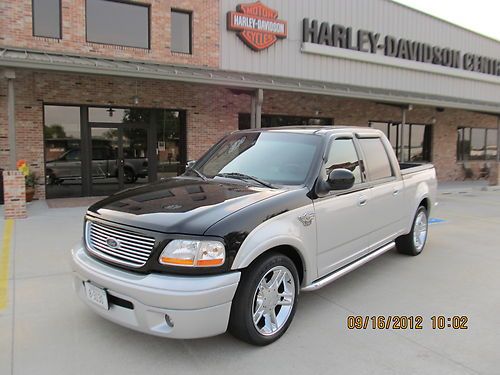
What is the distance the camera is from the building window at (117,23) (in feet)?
40.4

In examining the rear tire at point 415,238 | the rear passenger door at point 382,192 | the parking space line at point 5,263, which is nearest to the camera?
the parking space line at point 5,263

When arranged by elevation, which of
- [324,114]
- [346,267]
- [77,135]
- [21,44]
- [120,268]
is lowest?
[346,267]

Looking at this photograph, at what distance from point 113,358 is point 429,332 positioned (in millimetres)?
2639

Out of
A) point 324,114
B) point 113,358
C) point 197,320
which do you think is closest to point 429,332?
point 197,320

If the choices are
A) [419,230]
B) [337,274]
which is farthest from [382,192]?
[419,230]

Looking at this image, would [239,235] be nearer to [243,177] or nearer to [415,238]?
[243,177]

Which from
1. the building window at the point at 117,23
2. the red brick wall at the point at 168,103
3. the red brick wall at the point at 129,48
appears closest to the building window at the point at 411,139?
the red brick wall at the point at 168,103

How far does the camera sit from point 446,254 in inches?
247

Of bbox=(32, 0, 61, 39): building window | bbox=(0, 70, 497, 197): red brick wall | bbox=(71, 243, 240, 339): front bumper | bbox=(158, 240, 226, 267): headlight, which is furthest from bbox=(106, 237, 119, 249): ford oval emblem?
bbox=(32, 0, 61, 39): building window

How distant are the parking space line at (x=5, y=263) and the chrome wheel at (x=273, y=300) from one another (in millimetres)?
2567

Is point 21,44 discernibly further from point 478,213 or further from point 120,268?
point 478,213

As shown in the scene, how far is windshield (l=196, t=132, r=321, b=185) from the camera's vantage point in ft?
13.1
